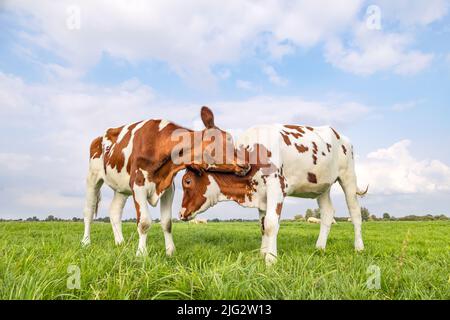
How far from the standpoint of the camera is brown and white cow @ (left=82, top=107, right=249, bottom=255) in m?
7.82

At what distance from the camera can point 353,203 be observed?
34.4 feet

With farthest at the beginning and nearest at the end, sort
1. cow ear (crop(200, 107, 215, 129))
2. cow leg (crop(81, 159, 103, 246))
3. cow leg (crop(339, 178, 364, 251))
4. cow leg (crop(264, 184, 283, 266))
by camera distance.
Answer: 1. cow leg (crop(81, 159, 103, 246))
2. cow leg (crop(339, 178, 364, 251))
3. cow ear (crop(200, 107, 215, 129))
4. cow leg (crop(264, 184, 283, 266))

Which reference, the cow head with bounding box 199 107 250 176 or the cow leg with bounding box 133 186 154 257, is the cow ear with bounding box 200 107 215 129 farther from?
the cow leg with bounding box 133 186 154 257

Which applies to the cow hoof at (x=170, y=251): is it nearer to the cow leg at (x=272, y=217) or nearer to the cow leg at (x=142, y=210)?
the cow leg at (x=142, y=210)

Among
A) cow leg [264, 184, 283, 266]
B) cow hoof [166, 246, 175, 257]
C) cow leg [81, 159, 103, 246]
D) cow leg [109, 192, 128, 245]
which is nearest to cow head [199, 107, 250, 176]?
cow leg [264, 184, 283, 266]

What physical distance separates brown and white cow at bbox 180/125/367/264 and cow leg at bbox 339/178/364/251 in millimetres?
976

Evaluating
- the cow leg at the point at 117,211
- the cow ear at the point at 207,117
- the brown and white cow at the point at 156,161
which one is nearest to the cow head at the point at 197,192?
the brown and white cow at the point at 156,161

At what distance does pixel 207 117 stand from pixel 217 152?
683mm

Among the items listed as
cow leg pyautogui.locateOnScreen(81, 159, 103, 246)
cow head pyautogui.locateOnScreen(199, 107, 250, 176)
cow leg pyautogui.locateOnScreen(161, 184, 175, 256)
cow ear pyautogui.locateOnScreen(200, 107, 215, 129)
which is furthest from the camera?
cow leg pyautogui.locateOnScreen(81, 159, 103, 246)

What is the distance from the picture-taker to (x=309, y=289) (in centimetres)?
468

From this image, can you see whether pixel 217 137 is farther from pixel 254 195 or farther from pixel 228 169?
pixel 254 195

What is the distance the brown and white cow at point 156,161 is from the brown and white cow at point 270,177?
0.87 feet

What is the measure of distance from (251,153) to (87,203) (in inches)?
210
